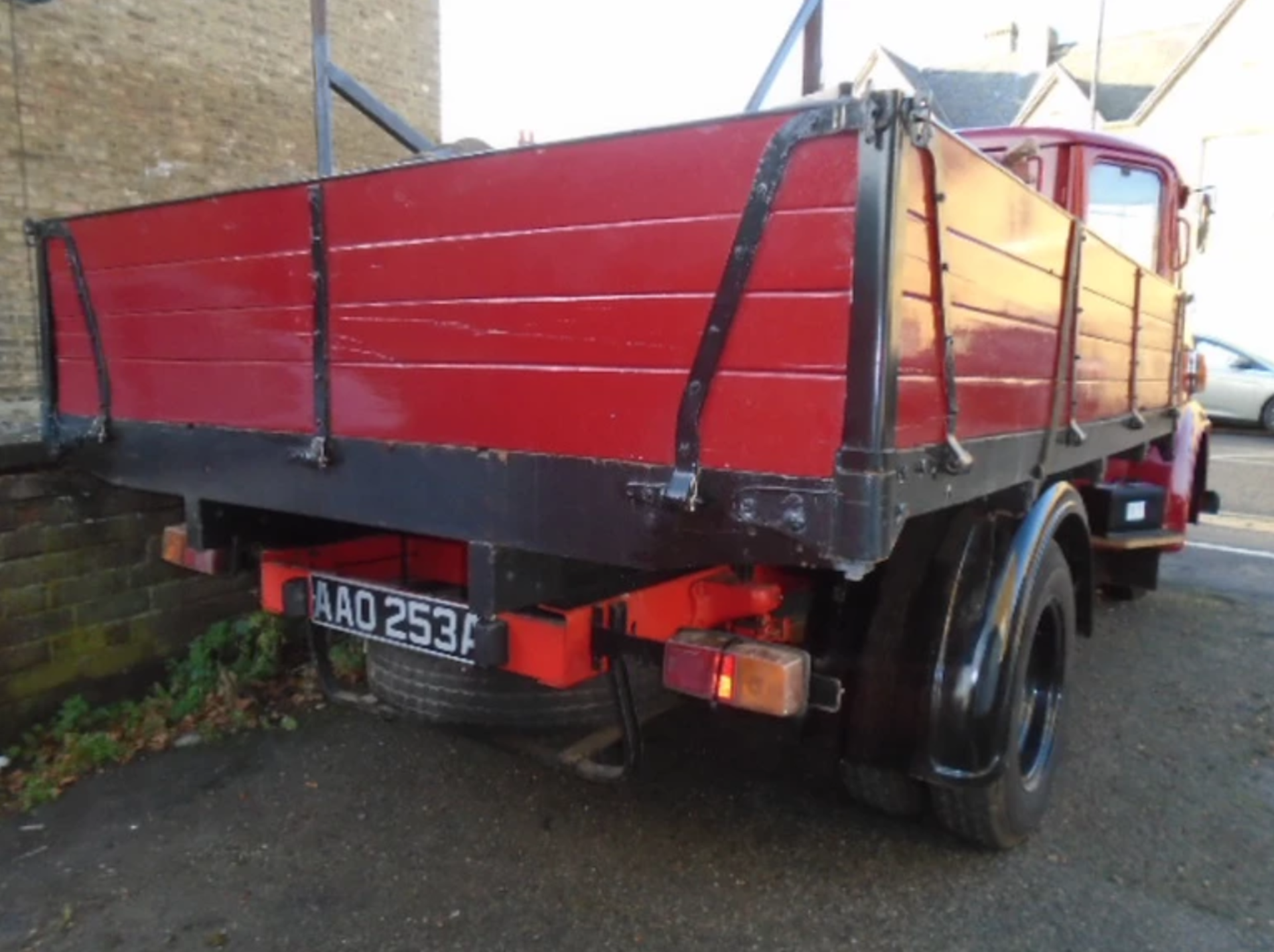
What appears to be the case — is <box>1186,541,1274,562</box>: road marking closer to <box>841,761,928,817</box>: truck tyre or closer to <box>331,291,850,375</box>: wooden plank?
<box>841,761,928,817</box>: truck tyre

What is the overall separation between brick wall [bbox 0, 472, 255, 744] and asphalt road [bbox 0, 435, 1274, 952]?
51cm

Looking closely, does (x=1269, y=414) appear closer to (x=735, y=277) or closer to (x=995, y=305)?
(x=995, y=305)

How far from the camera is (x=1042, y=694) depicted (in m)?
3.30

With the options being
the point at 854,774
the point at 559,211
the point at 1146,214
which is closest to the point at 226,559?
the point at 559,211

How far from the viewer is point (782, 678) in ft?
7.50

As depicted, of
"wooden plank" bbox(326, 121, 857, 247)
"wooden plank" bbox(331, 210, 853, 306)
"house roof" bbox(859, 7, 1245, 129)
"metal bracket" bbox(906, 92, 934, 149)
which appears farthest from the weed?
"house roof" bbox(859, 7, 1245, 129)

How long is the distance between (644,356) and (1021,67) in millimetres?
39986

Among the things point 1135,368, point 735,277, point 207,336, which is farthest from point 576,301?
point 1135,368

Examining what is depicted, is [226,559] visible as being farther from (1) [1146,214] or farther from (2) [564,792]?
(1) [1146,214]

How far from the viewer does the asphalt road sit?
8.29ft

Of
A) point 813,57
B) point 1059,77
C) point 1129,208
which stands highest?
point 1059,77

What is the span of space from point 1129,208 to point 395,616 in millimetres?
4315

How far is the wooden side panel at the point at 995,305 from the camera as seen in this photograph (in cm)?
196

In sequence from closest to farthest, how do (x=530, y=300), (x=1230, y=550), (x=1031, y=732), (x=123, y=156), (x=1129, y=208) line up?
(x=530, y=300) < (x=1031, y=732) < (x=1129, y=208) < (x=1230, y=550) < (x=123, y=156)
